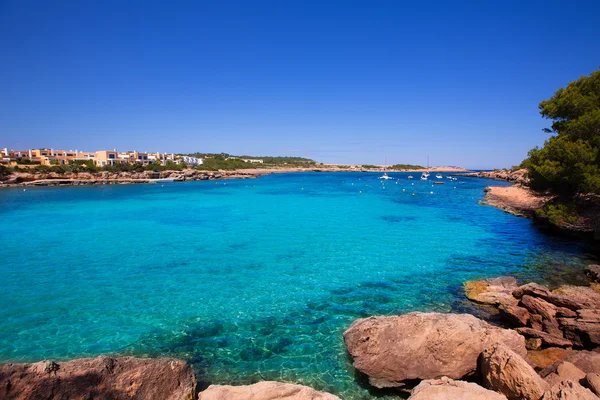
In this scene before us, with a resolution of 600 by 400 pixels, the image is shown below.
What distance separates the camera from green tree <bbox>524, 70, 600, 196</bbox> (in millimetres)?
20547

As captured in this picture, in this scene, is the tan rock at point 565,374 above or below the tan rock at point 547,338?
above

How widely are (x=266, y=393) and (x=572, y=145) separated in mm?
25950

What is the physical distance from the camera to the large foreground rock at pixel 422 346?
789 cm

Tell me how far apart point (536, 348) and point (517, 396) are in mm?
3890

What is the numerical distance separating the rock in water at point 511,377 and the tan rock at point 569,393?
1.05 feet

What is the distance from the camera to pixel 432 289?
14.3 meters

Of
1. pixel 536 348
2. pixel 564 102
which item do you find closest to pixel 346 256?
pixel 536 348

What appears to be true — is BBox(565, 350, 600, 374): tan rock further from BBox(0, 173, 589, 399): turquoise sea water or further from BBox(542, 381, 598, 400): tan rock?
BBox(0, 173, 589, 399): turquoise sea water

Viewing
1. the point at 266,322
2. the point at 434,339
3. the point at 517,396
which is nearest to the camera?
the point at 517,396

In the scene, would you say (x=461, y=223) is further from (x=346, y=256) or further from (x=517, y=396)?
(x=517, y=396)

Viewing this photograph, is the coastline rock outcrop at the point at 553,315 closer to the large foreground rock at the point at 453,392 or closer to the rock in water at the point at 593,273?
the rock in water at the point at 593,273

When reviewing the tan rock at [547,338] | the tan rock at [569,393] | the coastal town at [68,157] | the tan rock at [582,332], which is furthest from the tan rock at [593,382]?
the coastal town at [68,157]

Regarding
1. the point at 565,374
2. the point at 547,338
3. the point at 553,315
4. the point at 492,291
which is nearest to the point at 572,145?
the point at 492,291

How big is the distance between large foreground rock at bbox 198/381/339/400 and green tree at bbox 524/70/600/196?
22524 mm
